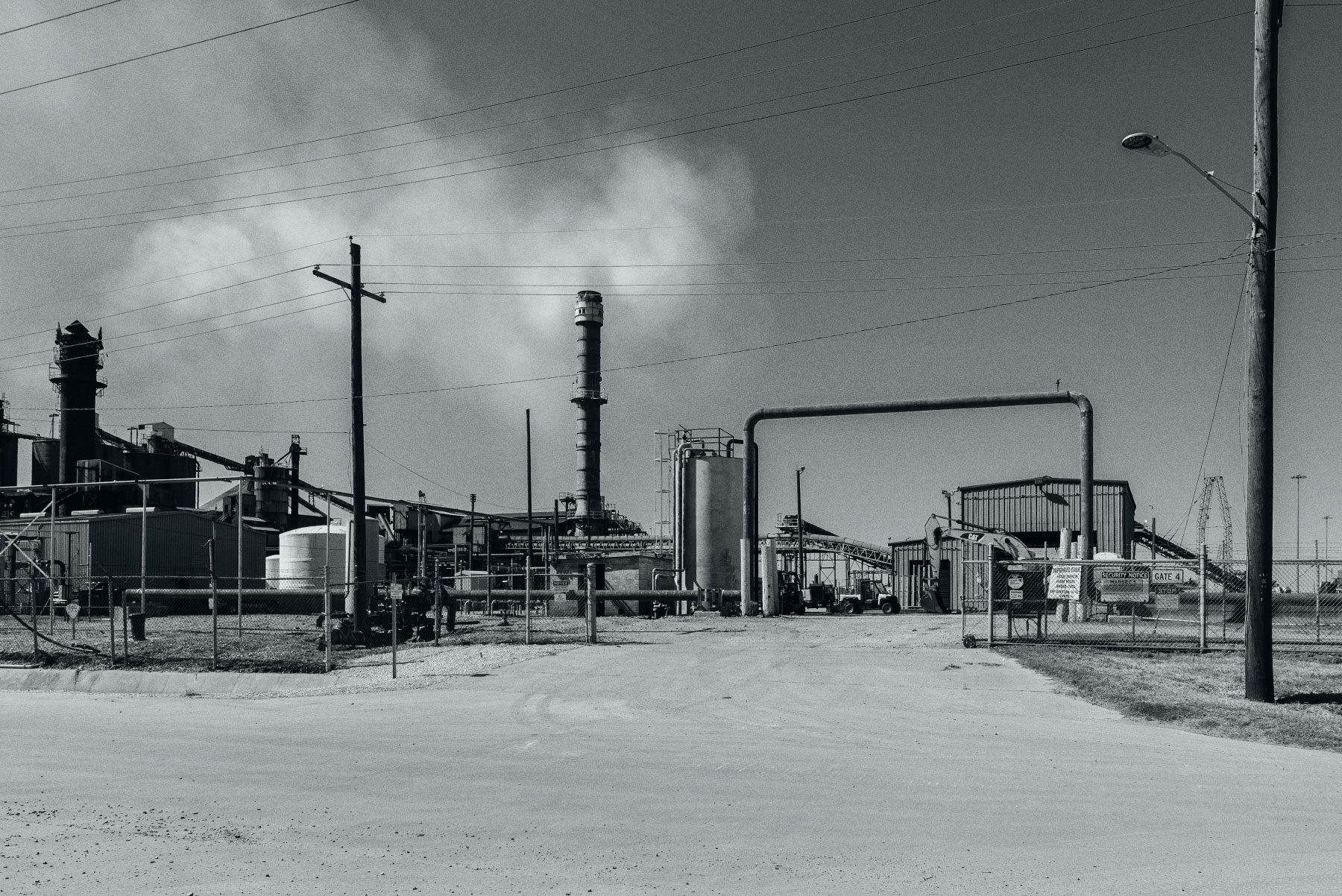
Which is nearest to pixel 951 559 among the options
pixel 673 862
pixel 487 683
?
pixel 487 683

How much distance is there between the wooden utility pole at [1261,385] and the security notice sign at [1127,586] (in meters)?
8.00

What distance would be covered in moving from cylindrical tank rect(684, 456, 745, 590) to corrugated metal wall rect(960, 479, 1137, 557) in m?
18.1

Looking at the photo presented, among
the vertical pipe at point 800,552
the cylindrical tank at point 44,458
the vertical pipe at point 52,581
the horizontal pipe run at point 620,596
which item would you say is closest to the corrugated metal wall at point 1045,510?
the vertical pipe at point 800,552

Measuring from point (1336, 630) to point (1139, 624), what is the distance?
14.2ft

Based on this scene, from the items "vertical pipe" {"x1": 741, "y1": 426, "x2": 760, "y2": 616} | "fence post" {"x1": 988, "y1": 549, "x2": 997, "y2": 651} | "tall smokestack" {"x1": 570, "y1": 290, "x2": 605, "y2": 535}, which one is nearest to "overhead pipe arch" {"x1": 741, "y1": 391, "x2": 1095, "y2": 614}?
"vertical pipe" {"x1": 741, "y1": 426, "x2": 760, "y2": 616}

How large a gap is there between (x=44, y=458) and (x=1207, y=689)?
5886 centimetres

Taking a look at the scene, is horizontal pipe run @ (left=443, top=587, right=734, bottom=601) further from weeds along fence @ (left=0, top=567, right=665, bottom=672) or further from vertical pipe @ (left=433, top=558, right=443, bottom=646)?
vertical pipe @ (left=433, top=558, right=443, bottom=646)

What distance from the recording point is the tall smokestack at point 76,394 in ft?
182

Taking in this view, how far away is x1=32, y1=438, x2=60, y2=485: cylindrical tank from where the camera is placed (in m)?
59.5

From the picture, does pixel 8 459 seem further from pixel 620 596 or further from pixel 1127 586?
pixel 1127 586

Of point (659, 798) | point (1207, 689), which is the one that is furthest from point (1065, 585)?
point (659, 798)

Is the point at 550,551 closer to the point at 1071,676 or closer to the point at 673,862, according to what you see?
the point at 1071,676

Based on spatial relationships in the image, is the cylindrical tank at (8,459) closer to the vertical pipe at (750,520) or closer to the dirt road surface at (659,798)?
the vertical pipe at (750,520)

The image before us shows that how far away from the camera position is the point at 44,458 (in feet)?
196
